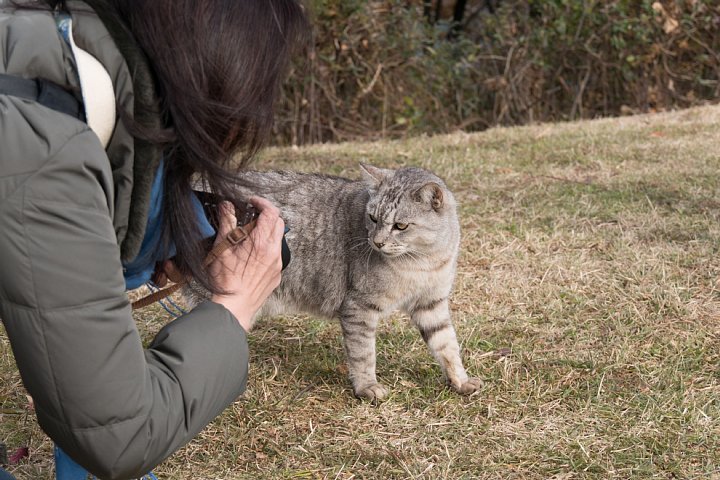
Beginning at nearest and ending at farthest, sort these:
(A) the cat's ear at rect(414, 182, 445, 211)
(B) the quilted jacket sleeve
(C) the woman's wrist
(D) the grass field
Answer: (B) the quilted jacket sleeve, (C) the woman's wrist, (D) the grass field, (A) the cat's ear at rect(414, 182, 445, 211)

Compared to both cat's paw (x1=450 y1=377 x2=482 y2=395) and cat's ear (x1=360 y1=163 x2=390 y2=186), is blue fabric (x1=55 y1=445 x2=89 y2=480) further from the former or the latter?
cat's ear (x1=360 y1=163 x2=390 y2=186)

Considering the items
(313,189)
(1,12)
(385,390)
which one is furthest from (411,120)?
(1,12)

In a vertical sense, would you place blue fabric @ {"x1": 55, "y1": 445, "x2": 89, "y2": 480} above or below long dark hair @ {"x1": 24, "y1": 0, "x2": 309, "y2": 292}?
below

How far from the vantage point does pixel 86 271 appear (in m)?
1.31

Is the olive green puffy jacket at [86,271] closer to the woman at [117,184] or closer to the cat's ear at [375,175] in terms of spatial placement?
the woman at [117,184]

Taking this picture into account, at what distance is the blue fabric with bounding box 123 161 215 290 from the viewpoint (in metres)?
1.63

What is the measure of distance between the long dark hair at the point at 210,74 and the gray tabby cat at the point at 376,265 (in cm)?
123

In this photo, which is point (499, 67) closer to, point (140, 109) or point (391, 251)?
point (391, 251)

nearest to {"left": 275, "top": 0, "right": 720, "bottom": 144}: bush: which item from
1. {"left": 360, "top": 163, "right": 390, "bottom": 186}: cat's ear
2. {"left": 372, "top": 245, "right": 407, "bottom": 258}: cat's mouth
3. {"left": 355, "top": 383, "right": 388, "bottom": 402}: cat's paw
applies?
{"left": 360, "top": 163, "right": 390, "bottom": 186}: cat's ear

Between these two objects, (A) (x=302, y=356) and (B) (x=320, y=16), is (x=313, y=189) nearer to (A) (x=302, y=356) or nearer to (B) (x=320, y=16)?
(A) (x=302, y=356)

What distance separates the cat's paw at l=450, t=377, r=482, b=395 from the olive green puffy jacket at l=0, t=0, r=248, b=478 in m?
1.48

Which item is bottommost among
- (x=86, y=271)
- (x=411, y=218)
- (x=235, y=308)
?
(x=411, y=218)

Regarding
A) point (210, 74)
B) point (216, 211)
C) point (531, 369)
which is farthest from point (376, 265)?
point (210, 74)

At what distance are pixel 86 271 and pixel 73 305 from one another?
56 millimetres
